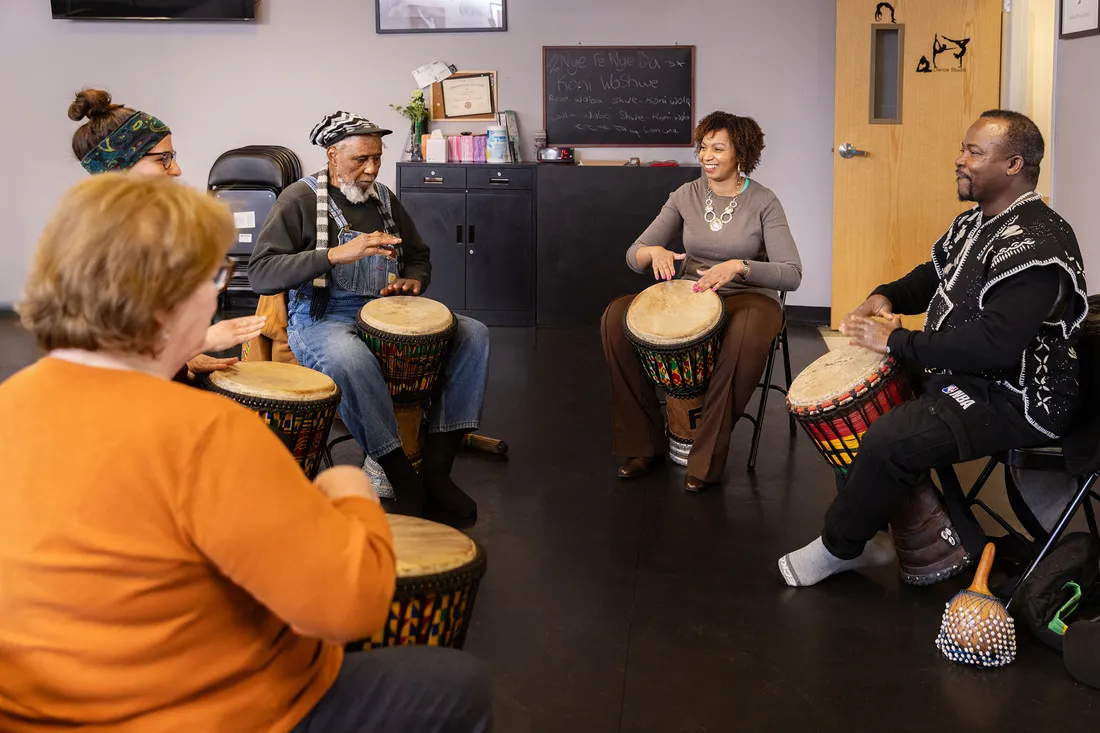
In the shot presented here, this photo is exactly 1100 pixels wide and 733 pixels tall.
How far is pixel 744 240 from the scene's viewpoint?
3.85 meters

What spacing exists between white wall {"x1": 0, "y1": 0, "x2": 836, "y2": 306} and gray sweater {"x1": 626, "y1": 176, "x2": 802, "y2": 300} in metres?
2.80

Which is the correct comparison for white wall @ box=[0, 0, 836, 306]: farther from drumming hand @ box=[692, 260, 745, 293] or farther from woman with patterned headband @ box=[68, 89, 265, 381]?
woman with patterned headband @ box=[68, 89, 265, 381]

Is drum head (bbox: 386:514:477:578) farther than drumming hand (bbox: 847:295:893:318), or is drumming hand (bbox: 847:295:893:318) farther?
drumming hand (bbox: 847:295:893:318)

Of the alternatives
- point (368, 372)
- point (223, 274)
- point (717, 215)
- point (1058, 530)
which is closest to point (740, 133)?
point (717, 215)

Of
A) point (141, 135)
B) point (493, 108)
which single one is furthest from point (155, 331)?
point (493, 108)

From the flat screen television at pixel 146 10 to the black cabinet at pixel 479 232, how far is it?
5.51 ft

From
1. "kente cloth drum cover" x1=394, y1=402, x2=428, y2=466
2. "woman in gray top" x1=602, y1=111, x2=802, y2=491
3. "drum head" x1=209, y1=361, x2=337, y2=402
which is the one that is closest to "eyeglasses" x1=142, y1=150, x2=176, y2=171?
"drum head" x1=209, y1=361, x2=337, y2=402

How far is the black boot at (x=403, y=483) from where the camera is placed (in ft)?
11.1

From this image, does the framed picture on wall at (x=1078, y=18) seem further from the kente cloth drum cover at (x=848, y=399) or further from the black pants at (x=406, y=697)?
the black pants at (x=406, y=697)

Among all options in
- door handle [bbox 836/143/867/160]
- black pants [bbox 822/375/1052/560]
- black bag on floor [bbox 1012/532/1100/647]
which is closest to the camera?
black bag on floor [bbox 1012/532/1100/647]

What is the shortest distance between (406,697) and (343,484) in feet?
0.94

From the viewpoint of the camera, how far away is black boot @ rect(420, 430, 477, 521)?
342cm

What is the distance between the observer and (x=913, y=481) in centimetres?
264

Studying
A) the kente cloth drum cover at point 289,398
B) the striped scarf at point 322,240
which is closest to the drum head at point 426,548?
the kente cloth drum cover at point 289,398
